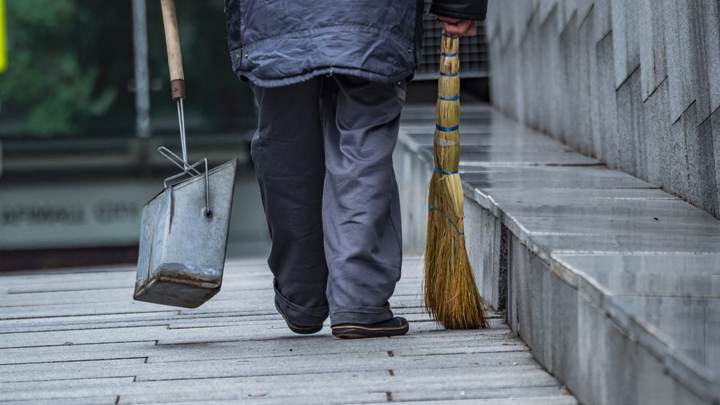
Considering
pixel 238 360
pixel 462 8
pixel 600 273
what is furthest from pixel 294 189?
pixel 600 273

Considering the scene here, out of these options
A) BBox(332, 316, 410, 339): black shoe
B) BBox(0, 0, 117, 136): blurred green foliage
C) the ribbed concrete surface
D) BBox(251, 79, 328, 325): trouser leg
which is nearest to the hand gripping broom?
the ribbed concrete surface

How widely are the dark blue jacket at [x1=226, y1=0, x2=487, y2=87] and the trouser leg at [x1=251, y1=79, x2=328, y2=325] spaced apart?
10cm

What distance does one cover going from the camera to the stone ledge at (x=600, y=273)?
6.88ft

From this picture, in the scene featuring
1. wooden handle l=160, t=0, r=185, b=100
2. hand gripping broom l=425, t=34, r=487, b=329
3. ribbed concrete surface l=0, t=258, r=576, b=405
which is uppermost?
wooden handle l=160, t=0, r=185, b=100

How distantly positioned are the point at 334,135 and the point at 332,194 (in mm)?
153

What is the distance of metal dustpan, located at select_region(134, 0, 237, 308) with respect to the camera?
3441 millimetres

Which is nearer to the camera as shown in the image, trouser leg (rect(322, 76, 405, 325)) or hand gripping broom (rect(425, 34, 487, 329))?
trouser leg (rect(322, 76, 405, 325))

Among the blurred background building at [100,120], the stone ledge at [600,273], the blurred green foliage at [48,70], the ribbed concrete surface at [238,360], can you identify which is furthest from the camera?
the blurred background building at [100,120]

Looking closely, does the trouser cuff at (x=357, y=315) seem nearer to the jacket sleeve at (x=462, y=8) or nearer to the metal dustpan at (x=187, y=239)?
the metal dustpan at (x=187, y=239)

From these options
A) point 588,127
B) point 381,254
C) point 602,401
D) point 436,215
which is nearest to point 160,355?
point 381,254

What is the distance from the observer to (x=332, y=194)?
3480 mm

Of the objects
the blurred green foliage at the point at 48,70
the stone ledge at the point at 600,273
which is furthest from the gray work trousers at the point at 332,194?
the blurred green foliage at the point at 48,70

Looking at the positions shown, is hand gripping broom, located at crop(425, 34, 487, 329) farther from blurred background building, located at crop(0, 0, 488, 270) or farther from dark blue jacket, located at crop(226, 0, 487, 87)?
blurred background building, located at crop(0, 0, 488, 270)

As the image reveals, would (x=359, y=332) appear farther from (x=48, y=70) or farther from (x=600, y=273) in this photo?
(x=48, y=70)
